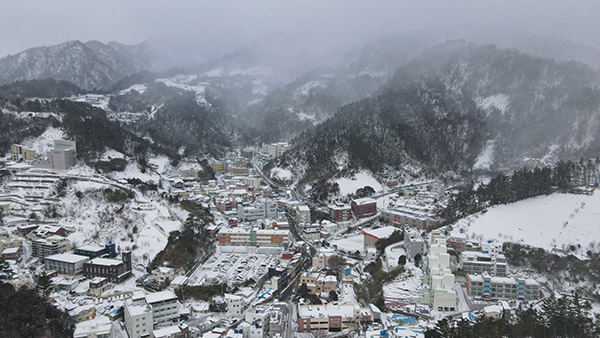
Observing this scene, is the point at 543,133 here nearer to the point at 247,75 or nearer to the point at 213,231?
the point at 213,231

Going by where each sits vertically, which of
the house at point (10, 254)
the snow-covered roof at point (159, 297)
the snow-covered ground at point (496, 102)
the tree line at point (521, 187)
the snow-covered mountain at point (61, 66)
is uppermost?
the snow-covered mountain at point (61, 66)

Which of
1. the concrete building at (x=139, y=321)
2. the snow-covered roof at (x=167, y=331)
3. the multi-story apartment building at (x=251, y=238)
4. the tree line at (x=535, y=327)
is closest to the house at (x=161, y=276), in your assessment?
the concrete building at (x=139, y=321)

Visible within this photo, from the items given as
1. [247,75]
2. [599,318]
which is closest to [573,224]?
[599,318]

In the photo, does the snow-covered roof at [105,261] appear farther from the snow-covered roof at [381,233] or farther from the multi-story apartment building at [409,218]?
the multi-story apartment building at [409,218]

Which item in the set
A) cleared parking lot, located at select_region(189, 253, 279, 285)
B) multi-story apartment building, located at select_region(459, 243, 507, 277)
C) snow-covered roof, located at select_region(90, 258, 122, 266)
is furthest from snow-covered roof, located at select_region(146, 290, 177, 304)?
multi-story apartment building, located at select_region(459, 243, 507, 277)

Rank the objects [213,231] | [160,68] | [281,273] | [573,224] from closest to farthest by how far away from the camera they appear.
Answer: [281,273] → [573,224] → [213,231] → [160,68]

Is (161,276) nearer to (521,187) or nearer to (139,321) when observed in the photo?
(139,321)
